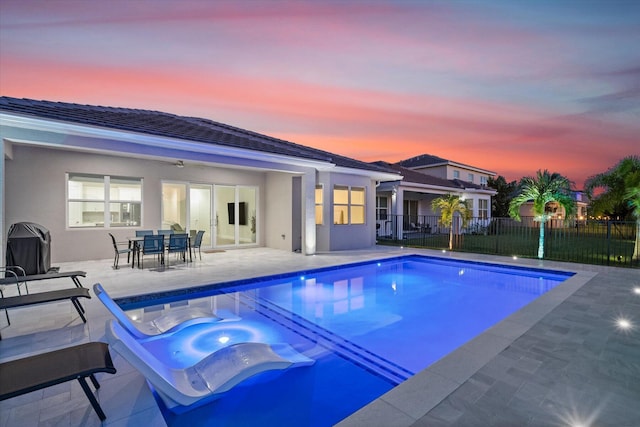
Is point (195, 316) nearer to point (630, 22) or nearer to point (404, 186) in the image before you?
point (404, 186)

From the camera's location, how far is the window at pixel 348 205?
13617mm

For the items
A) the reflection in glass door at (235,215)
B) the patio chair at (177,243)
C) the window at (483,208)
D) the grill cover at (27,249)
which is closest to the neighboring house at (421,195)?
the window at (483,208)

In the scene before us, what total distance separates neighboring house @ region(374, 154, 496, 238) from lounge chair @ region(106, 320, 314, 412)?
1208 cm

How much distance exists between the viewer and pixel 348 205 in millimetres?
13930

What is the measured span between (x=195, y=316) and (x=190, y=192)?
8412 mm

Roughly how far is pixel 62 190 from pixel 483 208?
29.5 meters

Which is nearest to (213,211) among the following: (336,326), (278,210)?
(278,210)

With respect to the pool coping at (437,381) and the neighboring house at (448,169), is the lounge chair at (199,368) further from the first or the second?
the neighboring house at (448,169)

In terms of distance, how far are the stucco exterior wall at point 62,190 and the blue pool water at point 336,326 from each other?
19.5 ft

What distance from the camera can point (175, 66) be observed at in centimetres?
1268

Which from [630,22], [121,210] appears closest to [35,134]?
[121,210]

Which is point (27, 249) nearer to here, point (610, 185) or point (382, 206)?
point (382, 206)

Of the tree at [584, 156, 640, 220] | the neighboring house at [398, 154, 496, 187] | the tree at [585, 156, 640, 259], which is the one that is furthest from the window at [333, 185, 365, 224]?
the neighboring house at [398, 154, 496, 187]

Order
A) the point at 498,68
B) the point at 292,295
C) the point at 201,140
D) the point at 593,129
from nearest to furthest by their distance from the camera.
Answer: the point at 292,295 < the point at 201,140 < the point at 498,68 < the point at 593,129
